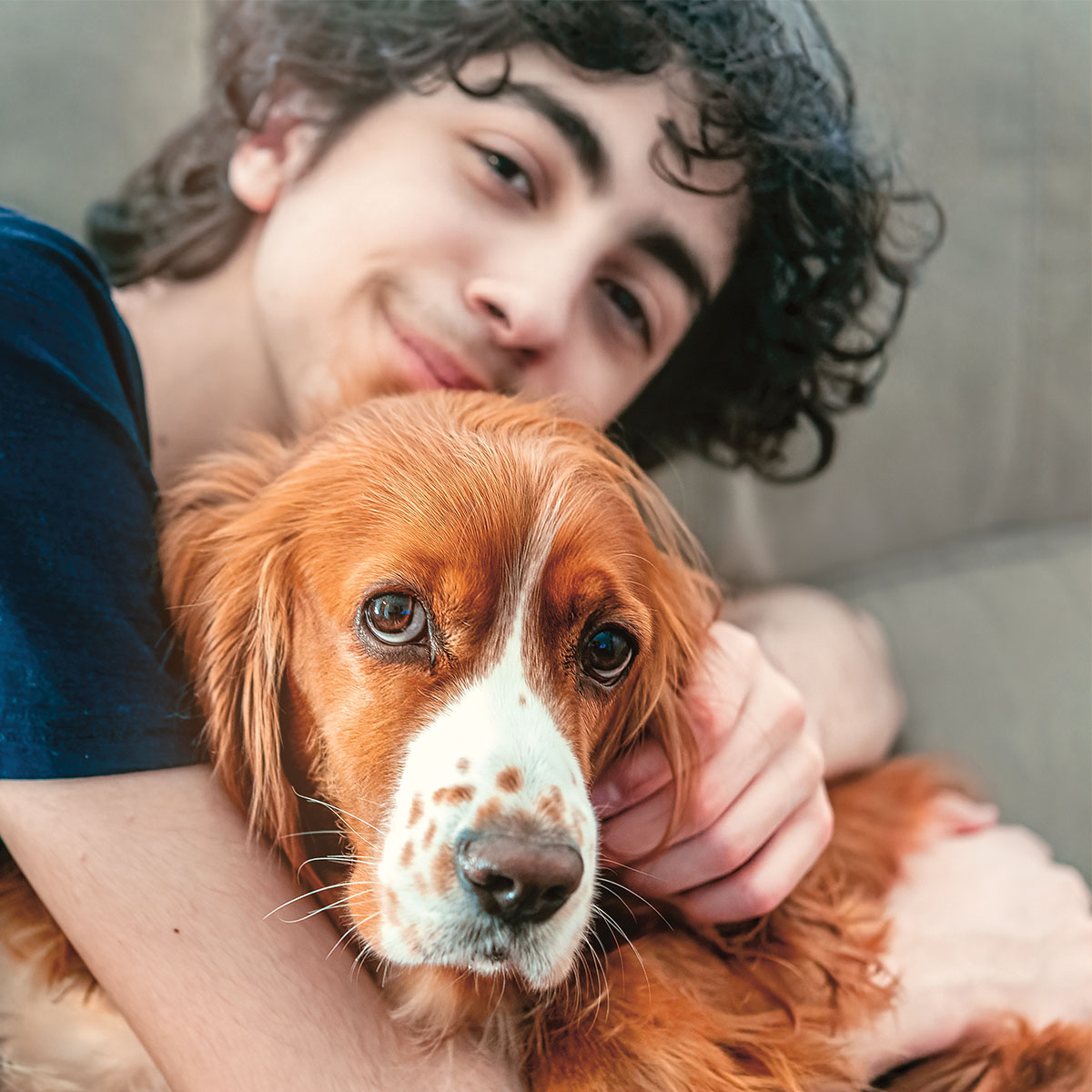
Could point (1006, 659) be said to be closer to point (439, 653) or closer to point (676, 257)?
point (676, 257)

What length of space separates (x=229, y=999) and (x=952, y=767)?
923 mm

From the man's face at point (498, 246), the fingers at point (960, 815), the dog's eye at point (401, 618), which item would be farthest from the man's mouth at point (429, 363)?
the fingers at point (960, 815)

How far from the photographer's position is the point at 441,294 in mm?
896

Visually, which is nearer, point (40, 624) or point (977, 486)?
point (40, 624)

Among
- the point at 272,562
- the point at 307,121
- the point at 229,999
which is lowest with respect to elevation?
the point at 229,999

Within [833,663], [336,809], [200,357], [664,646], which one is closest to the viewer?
[336,809]

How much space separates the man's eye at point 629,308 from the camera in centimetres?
91

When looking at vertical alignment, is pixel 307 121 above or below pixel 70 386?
above

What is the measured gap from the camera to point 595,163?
2.85 ft

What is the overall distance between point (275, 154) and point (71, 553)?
1.56ft

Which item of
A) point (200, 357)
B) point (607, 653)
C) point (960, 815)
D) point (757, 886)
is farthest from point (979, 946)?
point (200, 357)

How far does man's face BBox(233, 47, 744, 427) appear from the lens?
34.4 inches

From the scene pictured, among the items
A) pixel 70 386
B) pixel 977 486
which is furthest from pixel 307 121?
pixel 977 486

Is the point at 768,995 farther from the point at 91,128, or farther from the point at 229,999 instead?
the point at 91,128
